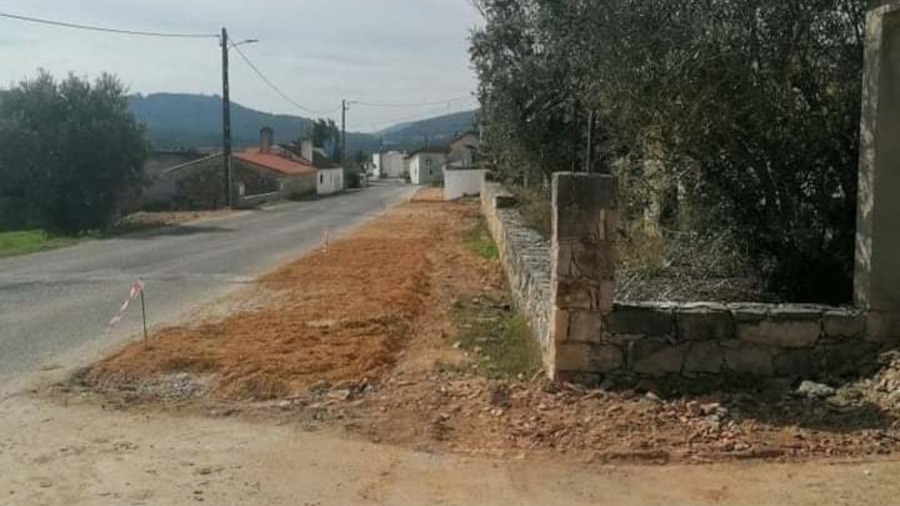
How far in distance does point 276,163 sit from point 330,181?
11.3 m

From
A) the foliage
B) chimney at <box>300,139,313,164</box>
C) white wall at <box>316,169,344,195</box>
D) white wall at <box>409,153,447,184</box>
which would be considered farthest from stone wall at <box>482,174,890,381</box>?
white wall at <box>409,153,447,184</box>

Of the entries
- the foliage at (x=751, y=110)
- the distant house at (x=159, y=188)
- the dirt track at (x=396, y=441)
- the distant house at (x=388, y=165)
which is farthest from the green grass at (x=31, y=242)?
the distant house at (x=388, y=165)

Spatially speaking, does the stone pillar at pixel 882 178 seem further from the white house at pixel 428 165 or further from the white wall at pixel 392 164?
the white wall at pixel 392 164

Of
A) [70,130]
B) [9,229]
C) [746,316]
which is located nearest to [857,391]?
[746,316]

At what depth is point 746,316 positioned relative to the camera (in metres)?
7.01

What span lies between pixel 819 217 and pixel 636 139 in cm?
202

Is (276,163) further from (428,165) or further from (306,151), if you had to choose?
(428,165)

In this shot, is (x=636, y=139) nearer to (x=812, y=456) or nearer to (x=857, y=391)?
(x=857, y=391)

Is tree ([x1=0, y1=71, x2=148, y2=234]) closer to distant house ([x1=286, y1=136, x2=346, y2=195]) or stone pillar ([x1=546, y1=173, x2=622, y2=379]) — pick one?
stone pillar ([x1=546, y1=173, x2=622, y2=379])

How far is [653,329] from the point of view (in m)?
7.03

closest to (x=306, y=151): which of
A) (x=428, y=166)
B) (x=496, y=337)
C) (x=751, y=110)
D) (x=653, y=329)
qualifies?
(x=428, y=166)

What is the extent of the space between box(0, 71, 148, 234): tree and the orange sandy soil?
1005 inches

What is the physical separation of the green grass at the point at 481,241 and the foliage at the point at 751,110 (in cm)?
965

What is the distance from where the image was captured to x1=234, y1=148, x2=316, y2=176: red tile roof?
203ft
